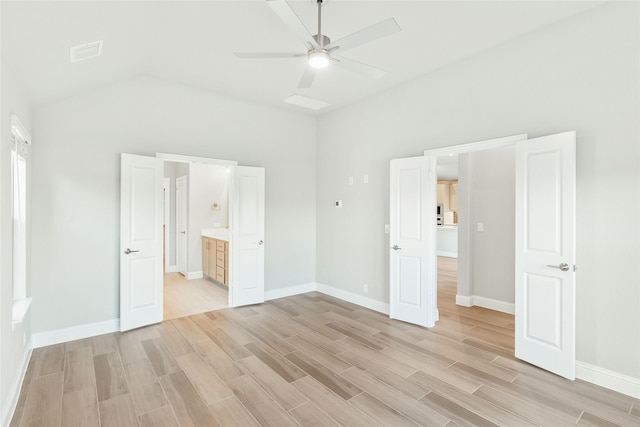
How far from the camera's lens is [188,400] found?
248cm

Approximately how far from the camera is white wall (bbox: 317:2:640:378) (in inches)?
102

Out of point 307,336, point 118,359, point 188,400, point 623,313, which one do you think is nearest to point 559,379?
point 623,313

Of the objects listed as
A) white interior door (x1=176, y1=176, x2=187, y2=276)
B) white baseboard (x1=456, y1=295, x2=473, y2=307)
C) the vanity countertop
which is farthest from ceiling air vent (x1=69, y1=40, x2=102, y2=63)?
white baseboard (x1=456, y1=295, x2=473, y2=307)

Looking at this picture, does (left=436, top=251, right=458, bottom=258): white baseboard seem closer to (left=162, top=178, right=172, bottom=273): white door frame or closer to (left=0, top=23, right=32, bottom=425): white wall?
(left=162, top=178, right=172, bottom=273): white door frame

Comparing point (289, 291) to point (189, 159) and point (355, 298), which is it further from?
point (189, 159)

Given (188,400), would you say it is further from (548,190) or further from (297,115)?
(297,115)

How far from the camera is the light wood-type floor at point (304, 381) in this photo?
7.51 ft

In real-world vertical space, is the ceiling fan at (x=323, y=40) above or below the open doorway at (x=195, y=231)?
above

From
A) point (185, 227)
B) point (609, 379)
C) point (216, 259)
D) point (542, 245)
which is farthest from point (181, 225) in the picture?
point (609, 379)

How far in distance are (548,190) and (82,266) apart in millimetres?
4979

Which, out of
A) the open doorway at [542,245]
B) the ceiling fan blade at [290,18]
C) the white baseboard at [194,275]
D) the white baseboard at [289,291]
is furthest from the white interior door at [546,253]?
the white baseboard at [194,275]

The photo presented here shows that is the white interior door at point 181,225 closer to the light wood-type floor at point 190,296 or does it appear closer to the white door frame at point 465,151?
the light wood-type floor at point 190,296

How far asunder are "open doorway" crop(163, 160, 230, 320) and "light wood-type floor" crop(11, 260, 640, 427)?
6.18 ft

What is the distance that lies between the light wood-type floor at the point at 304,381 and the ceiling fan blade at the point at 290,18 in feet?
8.93
